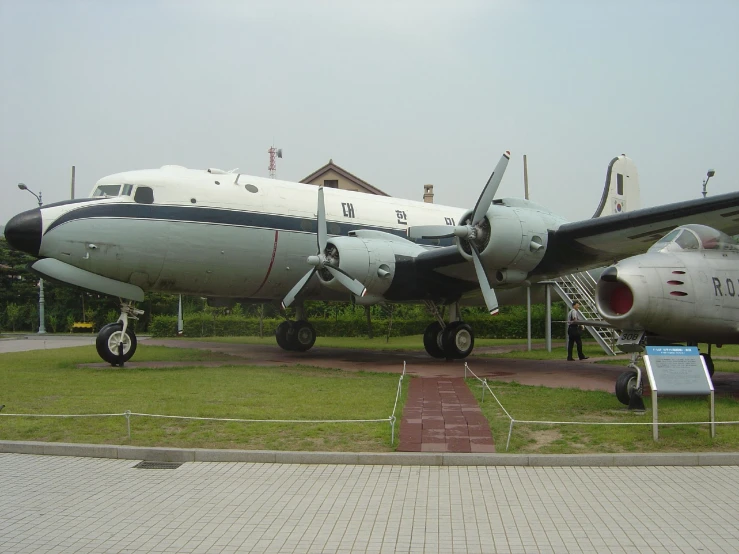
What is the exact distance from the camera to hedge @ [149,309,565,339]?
2912 centimetres

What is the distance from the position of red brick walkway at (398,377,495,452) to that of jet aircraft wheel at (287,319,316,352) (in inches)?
347

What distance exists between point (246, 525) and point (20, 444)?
148 inches

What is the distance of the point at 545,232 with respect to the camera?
1384cm

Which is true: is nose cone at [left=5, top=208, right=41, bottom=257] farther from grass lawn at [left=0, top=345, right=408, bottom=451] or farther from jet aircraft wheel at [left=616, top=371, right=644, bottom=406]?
jet aircraft wheel at [left=616, top=371, right=644, bottom=406]

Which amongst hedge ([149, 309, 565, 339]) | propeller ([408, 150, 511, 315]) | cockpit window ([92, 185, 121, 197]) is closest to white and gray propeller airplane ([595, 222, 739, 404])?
propeller ([408, 150, 511, 315])

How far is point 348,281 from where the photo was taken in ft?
47.5

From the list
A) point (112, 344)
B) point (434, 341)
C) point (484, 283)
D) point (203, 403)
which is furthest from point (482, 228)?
point (112, 344)

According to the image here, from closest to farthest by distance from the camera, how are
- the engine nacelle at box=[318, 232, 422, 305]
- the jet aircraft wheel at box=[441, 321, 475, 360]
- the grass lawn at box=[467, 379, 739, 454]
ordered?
1. the grass lawn at box=[467, 379, 739, 454]
2. the engine nacelle at box=[318, 232, 422, 305]
3. the jet aircraft wheel at box=[441, 321, 475, 360]

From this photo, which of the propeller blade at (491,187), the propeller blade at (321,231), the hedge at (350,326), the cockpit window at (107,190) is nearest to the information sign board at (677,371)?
the propeller blade at (491,187)

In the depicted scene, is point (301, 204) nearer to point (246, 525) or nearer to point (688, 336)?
point (688, 336)

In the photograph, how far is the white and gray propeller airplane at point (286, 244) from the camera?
13.6m

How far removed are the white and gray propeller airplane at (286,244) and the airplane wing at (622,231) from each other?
33 mm

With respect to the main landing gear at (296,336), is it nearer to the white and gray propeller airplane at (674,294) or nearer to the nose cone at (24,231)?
the nose cone at (24,231)

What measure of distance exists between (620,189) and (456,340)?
6.73m
